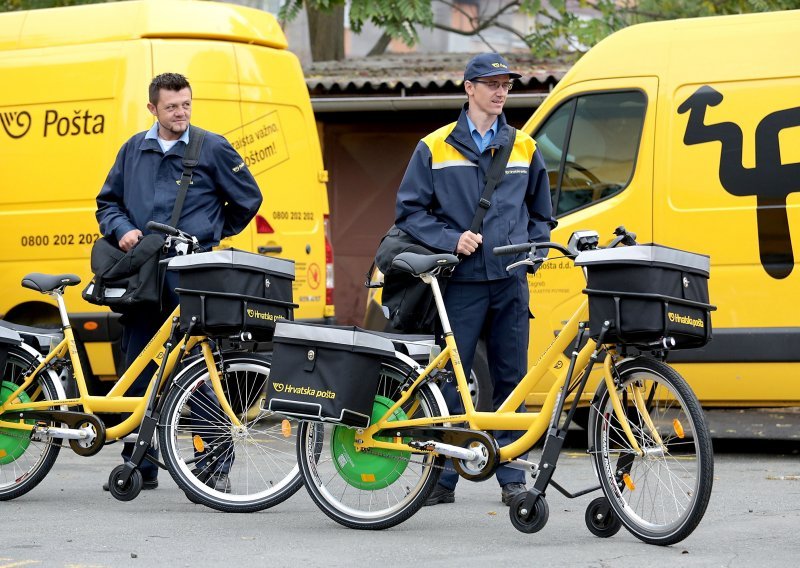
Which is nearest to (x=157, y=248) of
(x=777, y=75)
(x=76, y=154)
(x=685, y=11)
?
(x=76, y=154)

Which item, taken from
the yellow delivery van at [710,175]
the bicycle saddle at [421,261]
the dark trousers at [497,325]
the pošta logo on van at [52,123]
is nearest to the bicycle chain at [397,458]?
the dark trousers at [497,325]

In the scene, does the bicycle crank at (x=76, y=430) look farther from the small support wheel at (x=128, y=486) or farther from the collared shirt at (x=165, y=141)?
the collared shirt at (x=165, y=141)

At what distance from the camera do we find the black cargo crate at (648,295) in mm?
5633

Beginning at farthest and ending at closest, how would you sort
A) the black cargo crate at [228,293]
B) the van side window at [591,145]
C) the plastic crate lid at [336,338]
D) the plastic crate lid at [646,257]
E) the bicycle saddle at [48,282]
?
the van side window at [591,145] → the bicycle saddle at [48,282] → the black cargo crate at [228,293] → the plastic crate lid at [336,338] → the plastic crate lid at [646,257]

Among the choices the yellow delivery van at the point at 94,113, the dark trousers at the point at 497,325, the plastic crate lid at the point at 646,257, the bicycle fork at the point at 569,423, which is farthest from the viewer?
the yellow delivery van at the point at 94,113

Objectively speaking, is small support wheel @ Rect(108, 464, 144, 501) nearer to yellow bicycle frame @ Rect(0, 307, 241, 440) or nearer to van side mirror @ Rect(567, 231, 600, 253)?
yellow bicycle frame @ Rect(0, 307, 241, 440)

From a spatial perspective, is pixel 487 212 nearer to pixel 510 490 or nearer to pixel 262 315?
pixel 262 315

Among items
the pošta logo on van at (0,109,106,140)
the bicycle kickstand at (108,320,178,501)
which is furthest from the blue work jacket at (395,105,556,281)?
the pošta logo on van at (0,109,106,140)

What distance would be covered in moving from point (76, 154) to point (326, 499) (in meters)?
4.17

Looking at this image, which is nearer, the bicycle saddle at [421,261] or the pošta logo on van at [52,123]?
the bicycle saddle at [421,261]

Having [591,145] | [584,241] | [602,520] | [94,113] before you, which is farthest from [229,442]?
[94,113]

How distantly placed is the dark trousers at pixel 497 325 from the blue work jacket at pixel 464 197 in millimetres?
83

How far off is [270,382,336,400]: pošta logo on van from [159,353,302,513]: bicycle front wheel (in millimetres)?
341

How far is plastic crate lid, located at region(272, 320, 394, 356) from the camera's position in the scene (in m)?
6.23
